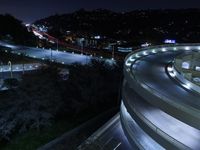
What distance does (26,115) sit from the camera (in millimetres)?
19688

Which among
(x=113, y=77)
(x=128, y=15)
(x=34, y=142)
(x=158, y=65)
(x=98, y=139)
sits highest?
(x=128, y=15)

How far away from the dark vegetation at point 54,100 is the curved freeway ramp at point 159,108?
5422mm

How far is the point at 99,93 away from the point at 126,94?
345 inches

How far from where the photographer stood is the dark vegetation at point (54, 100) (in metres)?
19.7

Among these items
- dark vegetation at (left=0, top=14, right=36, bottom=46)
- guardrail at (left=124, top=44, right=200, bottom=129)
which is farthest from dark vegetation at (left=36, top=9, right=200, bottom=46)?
guardrail at (left=124, top=44, right=200, bottom=129)

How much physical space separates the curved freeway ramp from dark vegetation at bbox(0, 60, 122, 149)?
5.42 m

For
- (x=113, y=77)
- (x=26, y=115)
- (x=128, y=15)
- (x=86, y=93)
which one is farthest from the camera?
(x=128, y=15)

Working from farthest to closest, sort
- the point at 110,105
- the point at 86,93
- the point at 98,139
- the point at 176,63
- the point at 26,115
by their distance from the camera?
1. the point at 110,105
2. the point at 86,93
3. the point at 26,115
4. the point at 176,63
5. the point at 98,139

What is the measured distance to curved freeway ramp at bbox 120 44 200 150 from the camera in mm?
11453

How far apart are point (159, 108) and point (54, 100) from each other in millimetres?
11380

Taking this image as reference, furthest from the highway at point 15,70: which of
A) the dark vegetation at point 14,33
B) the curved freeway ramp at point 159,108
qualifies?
the dark vegetation at point 14,33

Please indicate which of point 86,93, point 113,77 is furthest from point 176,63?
point 113,77

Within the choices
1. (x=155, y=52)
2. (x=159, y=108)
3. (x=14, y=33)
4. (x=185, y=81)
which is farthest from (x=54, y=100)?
(x=14, y=33)

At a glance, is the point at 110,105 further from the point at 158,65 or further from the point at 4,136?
the point at 4,136
